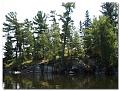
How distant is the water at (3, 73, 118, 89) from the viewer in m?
4.00

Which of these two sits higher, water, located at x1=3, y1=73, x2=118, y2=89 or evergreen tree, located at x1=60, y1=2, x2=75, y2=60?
evergreen tree, located at x1=60, y1=2, x2=75, y2=60

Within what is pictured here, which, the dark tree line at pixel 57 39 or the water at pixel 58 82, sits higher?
the dark tree line at pixel 57 39

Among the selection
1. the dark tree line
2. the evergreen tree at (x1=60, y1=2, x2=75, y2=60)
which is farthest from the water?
the evergreen tree at (x1=60, y1=2, x2=75, y2=60)

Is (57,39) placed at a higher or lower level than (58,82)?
higher

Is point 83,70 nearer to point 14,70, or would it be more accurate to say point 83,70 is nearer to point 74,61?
point 74,61

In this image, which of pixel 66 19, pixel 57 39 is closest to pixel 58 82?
pixel 66 19

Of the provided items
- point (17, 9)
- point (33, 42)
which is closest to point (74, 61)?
point (33, 42)

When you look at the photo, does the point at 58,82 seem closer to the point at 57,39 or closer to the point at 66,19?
the point at 66,19

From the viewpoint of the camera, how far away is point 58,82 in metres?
4.52

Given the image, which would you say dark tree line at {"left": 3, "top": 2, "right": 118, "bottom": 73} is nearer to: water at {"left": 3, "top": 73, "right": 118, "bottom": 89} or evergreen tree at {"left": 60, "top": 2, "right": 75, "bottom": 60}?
evergreen tree at {"left": 60, "top": 2, "right": 75, "bottom": 60}

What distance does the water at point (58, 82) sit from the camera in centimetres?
400

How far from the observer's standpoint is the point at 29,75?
504 cm

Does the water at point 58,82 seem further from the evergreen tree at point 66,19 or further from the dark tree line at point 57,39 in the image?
the evergreen tree at point 66,19

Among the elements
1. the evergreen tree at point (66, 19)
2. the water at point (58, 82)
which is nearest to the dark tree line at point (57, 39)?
the evergreen tree at point (66, 19)
